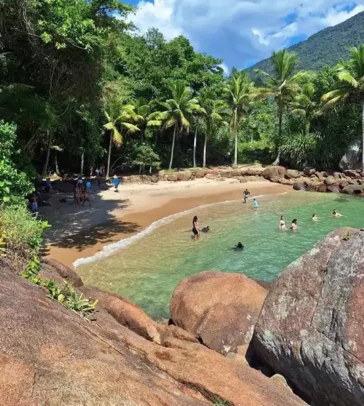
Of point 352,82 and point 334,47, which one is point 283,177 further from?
point 334,47

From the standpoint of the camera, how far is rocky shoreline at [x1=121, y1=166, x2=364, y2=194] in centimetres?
3631

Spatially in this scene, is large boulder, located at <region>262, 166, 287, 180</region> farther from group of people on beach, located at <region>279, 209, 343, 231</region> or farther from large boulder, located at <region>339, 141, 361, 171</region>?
group of people on beach, located at <region>279, 209, 343, 231</region>

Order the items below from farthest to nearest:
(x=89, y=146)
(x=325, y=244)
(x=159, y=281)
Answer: (x=89, y=146) → (x=159, y=281) → (x=325, y=244)

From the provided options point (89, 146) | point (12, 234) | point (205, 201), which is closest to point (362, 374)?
point (12, 234)

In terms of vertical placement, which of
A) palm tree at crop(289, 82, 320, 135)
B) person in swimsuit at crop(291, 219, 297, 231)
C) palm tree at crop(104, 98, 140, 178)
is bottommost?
person in swimsuit at crop(291, 219, 297, 231)

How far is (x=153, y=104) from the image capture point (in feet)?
135

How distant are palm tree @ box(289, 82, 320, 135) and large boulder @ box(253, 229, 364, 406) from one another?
135 ft

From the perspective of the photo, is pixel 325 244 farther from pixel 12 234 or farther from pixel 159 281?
pixel 159 281

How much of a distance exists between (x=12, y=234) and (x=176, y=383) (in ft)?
16.5

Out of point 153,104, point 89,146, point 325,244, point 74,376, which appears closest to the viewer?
point 74,376

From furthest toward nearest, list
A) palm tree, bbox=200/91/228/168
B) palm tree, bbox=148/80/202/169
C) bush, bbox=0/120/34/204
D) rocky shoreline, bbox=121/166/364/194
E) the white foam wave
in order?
palm tree, bbox=200/91/228/168, palm tree, bbox=148/80/202/169, rocky shoreline, bbox=121/166/364/194, the white foam wave, bush, bbox=0/120/34/204

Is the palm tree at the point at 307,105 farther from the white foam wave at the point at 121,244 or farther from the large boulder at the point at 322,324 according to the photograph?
Result: the large boulder at the point at 322,324

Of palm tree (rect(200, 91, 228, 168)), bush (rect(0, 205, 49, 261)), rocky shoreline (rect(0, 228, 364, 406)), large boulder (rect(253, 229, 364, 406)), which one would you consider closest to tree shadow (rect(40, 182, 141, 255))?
bush (rect(0, 205, 49, 261))

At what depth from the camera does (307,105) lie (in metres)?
45.4
